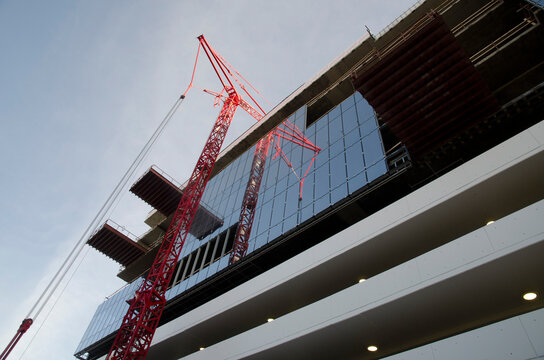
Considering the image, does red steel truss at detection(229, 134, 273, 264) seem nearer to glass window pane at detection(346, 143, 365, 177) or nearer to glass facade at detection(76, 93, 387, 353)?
glass facade at detection(76, 93, 387, 353)

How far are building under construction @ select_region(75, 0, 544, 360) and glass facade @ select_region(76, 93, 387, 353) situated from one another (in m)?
0.14

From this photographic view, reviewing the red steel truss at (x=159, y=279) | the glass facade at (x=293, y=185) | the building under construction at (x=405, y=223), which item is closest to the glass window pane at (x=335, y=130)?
the glass facade at (x=293, y=185)

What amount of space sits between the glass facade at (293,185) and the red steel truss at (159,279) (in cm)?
287

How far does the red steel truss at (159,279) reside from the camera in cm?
2116

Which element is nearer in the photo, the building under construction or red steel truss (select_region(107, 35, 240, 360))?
the building under construction

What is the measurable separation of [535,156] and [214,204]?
27470 mm

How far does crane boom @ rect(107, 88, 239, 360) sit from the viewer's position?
2114cm

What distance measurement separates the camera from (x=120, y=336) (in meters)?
21.4

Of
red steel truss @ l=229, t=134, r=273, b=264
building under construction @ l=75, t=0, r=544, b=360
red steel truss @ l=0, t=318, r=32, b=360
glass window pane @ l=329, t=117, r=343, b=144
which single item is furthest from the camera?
red steel truss @ l=229, t=134, r=273, b=264

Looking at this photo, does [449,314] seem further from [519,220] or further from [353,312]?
[519,220]

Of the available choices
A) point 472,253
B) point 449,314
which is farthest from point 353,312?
point 472,253

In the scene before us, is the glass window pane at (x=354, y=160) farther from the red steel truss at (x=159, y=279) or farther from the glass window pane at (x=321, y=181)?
the red steel truss at (x=159, y=279)

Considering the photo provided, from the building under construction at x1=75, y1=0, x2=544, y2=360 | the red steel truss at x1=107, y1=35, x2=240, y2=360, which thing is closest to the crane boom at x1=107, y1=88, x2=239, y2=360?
the red steel truss at x1=107, y1=35, x2=240, y2=360

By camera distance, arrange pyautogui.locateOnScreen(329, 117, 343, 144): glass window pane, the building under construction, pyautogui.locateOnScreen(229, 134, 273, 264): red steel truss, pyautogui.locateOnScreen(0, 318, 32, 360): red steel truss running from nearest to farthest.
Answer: the building under construction → pyautogui.locateOnScreen(0, 318, 32, 360): red steel truss → pyautogui.locateOnScreen(329, 117, 343, 144): glass window pane → pyautogui.locateOnScreen(229, 134, 273, 264): red steel truss
